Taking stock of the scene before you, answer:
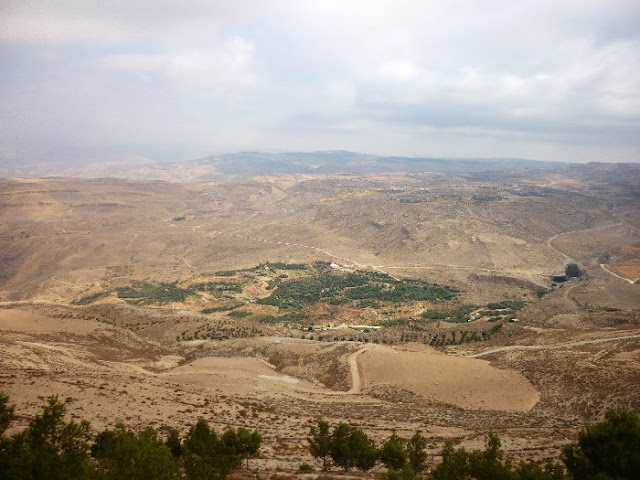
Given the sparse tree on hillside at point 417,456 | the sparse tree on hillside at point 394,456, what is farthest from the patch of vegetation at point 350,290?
the sparse tree on hillside at point 394,456

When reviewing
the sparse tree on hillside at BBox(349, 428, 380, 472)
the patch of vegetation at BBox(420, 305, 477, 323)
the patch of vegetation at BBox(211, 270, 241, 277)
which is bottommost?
the patch of vegetation at BBox(420, 305, 477, 323)

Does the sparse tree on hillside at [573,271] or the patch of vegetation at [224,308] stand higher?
the sparse tree on hillside at [573,271]

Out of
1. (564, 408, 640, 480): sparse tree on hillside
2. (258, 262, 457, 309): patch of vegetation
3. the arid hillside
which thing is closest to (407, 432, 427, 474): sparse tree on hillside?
the arid hillside

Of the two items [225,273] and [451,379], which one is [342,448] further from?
[225,273]

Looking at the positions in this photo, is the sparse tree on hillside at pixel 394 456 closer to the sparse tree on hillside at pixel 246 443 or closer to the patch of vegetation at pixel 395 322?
the sparse tree on hillside at pixel 246 443

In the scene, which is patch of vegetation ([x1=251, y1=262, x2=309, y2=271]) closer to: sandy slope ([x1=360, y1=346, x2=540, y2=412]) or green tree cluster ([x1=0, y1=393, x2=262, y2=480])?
sandy slope ([x1=360, y1=346, x2=540, y2=412])

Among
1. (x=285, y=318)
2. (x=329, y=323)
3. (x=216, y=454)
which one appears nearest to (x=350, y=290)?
(x=329, y=323)
